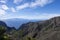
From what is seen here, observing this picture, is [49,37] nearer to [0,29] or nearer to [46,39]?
[46,39]

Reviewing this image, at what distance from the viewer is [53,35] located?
187000mm

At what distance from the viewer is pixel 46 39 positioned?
182 m

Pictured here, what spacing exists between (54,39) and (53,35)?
6.47 m

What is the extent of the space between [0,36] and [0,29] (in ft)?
11.3

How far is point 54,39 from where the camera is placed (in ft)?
597

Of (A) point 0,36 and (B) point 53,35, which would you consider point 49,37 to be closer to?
(B) point 53,35

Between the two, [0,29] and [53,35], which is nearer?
[0,29]

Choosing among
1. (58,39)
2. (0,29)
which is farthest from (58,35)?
(0,29)

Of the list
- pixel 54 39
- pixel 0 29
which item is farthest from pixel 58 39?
pixel 0 29

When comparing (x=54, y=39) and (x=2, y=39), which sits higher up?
(x=2, y=39)

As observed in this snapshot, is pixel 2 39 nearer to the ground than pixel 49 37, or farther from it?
farther from it

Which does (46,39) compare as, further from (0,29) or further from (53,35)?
(0,29)

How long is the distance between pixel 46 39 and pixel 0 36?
395ft

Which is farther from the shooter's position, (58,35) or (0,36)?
(58,35)
